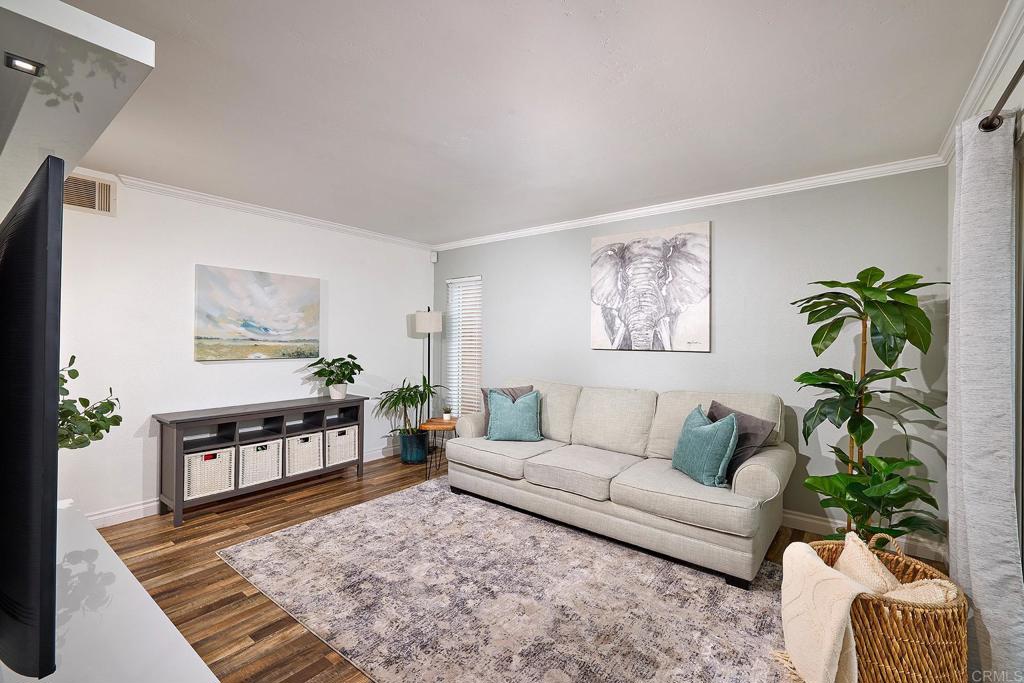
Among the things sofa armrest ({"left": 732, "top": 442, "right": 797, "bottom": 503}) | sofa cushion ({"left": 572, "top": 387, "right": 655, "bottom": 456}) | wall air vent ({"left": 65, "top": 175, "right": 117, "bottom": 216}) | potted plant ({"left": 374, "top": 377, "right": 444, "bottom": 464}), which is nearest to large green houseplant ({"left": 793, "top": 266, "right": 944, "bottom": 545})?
sofa armrest ({"left": 732, "top": 442, "right": 797, "bottom": 503})

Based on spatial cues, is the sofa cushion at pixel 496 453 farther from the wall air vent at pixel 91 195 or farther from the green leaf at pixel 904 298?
the wall air vent at pixel 91 195

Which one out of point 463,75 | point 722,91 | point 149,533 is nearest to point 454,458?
point 149,533

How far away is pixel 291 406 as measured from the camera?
4035 mm

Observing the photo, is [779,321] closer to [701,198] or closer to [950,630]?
[701,198]

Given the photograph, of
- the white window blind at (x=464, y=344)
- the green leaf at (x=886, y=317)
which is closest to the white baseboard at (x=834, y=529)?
the green leaf at (x=886, y=317)

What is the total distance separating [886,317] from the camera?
96.7 inches

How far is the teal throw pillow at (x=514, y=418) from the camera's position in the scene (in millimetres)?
4004

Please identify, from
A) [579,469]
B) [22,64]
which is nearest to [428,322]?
[579,469]

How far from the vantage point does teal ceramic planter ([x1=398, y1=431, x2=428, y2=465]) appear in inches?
199

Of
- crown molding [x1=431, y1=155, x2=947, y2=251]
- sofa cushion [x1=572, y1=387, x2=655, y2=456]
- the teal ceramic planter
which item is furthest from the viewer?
the teal ceramic planter

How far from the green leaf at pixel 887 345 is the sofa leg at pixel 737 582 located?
140 centimetres

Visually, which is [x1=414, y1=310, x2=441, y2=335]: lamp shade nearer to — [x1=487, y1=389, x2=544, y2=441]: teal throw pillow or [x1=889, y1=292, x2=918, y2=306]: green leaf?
[x1=487, y1=389, x2=544, y2=441]: teal throw pillow

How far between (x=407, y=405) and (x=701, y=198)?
3.62 m

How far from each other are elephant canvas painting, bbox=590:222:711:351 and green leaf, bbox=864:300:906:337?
126 cm
